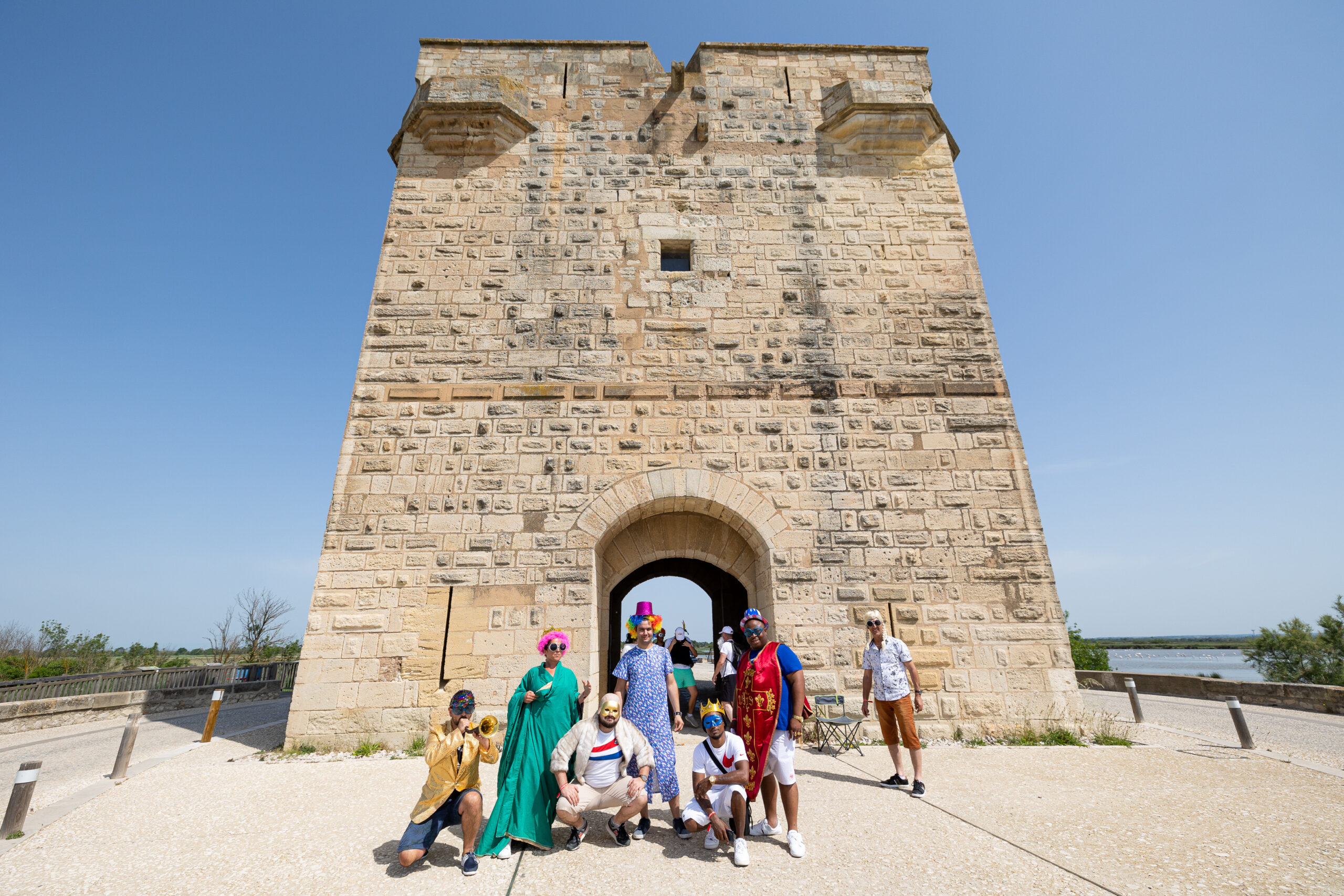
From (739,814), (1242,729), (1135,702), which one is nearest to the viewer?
(739,814)

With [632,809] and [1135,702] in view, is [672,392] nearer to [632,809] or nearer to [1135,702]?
[632,809]

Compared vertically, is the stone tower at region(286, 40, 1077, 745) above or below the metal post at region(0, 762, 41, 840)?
above

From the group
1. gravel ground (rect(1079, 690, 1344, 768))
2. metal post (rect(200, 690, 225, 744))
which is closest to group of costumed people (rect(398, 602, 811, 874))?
metal post (rect(200, 690, 225, 744))

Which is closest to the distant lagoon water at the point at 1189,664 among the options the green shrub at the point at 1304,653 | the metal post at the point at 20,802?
the green shrub at the point at 1304,653

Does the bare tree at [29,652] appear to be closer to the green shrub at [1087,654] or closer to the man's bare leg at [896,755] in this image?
the man's bare leg at [896,755]

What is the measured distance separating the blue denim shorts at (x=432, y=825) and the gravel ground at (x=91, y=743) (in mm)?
4196

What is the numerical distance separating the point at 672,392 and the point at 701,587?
20.4ft

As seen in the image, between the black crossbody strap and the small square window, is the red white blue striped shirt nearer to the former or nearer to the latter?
the black crossbody strap

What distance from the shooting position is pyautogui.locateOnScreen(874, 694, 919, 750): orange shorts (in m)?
4.61

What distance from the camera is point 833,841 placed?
3518 mm

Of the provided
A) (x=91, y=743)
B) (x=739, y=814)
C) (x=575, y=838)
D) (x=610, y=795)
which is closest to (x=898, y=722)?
(x=739, y=814)

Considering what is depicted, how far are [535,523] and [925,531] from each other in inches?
194

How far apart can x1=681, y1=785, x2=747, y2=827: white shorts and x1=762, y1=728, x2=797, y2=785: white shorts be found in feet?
0.71

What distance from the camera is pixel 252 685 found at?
1397 centimetres
